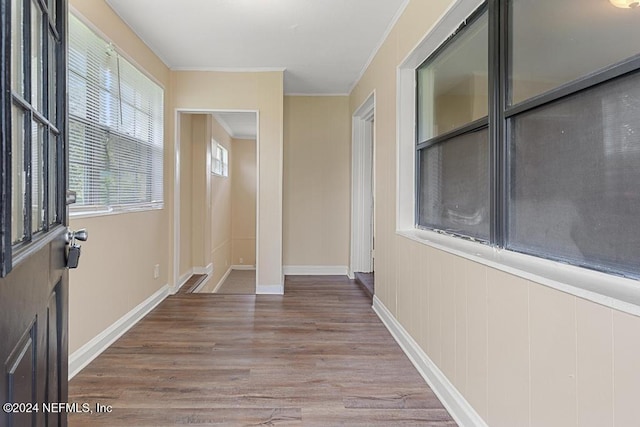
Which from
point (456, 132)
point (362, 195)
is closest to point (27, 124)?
point (456, 132)

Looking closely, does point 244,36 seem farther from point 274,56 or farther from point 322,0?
point 322,0

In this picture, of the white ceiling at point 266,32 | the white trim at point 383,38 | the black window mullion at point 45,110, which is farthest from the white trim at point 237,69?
the black window mullion at point 45,110

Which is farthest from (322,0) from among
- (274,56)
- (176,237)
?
(176,237)

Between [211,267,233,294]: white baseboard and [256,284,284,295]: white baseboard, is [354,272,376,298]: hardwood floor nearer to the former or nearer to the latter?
[256,284,284,295]: white baseboard

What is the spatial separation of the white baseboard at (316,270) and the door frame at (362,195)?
29cm

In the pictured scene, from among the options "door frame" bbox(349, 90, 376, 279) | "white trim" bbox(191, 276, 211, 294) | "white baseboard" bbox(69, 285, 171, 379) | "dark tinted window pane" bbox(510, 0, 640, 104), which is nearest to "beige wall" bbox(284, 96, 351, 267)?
"door frame" bbox(349, 90, 376, 279)

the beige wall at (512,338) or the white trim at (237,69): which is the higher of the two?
the white trim at (237,69)

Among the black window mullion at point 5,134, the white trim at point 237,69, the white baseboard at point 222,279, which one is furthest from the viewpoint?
the white baseboard at point 222,279

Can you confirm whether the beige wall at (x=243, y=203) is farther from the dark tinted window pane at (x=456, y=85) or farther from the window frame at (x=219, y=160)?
the dark tinted window pane at (x=456, y=85)

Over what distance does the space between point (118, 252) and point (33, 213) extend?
209 centimetres

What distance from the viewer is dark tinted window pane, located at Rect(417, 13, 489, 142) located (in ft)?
6.17

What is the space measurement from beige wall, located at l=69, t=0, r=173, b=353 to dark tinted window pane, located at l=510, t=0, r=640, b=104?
251 cm

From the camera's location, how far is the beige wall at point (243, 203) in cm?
771

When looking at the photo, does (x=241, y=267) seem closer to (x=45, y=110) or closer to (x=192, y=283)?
(x=192, y=283)
